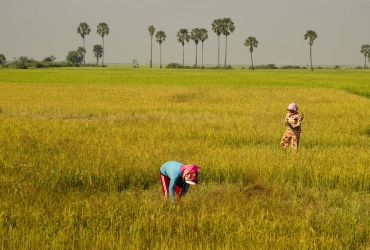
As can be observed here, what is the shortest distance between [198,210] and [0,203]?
2.54 meters

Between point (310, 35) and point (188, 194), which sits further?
point (310, 35)

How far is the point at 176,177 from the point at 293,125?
4.62 meters

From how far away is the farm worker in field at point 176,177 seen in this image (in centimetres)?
448

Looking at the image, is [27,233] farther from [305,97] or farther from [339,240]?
[305,97]

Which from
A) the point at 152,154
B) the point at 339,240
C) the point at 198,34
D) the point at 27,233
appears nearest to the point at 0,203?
the point at 27,233

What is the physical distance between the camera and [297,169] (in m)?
7.45

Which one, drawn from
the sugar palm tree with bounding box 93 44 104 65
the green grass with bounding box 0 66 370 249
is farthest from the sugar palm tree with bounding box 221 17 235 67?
the green grass with bounding box 0 66 370 249

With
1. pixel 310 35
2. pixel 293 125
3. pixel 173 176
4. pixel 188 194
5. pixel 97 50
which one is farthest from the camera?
pixel 97 50

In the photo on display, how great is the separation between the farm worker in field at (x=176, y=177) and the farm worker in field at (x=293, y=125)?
13.7 ft

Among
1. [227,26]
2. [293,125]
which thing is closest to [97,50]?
[227,26]

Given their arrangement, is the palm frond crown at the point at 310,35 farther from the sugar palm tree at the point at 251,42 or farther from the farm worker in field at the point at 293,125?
the farm worker in field at the point at 293,125

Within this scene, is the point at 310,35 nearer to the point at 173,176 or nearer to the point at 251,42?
the point at 251,42

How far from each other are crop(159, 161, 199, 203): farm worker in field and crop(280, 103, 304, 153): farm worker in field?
13.7ft

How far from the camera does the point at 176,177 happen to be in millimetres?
4910
